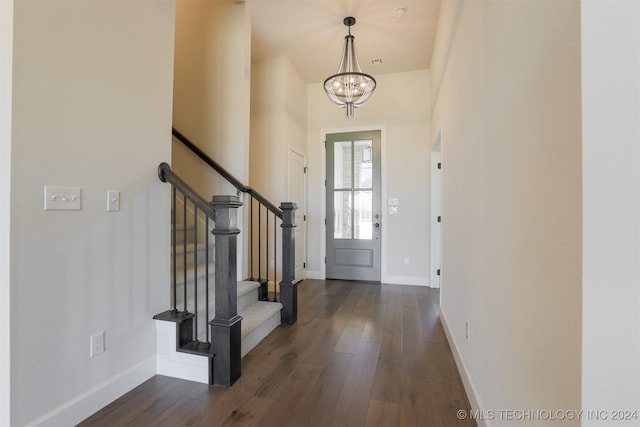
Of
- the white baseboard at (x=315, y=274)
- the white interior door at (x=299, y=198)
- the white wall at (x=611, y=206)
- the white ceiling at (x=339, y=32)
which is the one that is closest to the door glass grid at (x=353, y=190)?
the white interior door at (x=299, y=198)

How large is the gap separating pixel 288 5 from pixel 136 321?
131 inches

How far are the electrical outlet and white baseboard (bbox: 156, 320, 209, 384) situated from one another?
1.18 feet

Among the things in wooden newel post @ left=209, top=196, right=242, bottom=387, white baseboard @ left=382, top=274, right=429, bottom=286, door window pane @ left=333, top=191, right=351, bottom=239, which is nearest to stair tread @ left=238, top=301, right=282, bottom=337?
wooden newel post @ left=209, top=196, right=242, bottom=387

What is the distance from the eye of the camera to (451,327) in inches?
99.0

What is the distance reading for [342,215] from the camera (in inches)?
195

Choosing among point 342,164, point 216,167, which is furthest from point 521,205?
point 342,164

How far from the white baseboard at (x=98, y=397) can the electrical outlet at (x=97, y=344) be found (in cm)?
19

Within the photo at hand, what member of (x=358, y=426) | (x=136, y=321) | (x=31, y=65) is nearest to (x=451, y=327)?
(x=358, y=426)

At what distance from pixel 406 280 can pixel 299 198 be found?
213cm

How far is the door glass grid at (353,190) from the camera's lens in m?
4.84

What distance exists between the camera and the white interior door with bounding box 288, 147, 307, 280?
4.54 metres

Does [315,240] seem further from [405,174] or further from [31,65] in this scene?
[31,65]

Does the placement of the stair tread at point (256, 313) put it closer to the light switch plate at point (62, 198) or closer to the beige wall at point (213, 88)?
the beige wall at point (213, 88)

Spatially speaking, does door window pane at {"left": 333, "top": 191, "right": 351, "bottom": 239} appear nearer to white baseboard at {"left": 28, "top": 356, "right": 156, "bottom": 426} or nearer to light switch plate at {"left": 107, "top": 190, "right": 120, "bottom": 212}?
white baseboard at {"left": 28, "top": 356, "right": 156, "bottom": 426}
